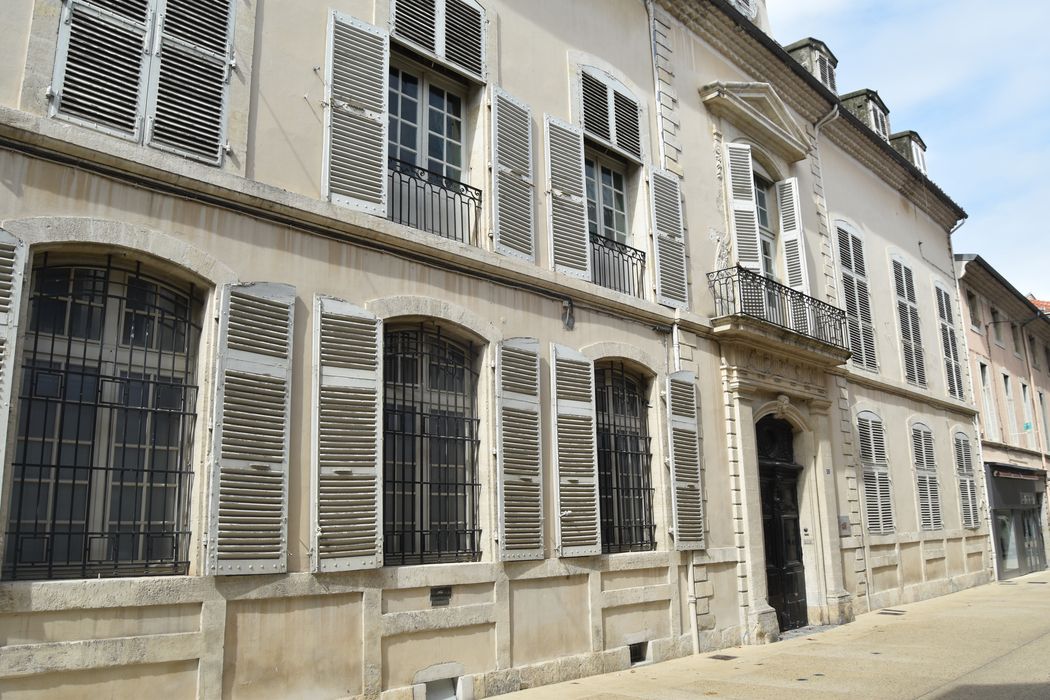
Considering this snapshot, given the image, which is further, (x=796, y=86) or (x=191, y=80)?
(x=796, y=86)

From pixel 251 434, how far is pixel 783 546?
7.73 m

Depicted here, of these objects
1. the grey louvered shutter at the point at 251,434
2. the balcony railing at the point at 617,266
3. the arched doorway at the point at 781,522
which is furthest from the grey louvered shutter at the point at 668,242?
the grey louvered shutter at the point at 251,434

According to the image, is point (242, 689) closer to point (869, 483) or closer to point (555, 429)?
point (555, 429)

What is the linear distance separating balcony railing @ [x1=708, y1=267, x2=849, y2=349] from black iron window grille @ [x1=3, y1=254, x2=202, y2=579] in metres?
6.60

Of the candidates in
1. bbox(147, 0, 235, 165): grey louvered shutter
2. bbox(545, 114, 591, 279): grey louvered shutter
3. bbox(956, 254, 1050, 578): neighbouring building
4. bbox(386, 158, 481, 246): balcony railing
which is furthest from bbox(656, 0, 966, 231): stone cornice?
bbox(147, 0, 235, 165): grey louvered shutter

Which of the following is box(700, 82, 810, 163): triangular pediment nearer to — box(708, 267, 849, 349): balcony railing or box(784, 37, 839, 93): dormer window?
box(708, 267, 849, 349): balcony railing

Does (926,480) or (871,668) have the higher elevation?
(926,480)

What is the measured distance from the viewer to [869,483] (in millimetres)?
12938

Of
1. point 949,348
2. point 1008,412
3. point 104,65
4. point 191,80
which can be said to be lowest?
point 1008,412

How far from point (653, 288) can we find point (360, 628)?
5.05m

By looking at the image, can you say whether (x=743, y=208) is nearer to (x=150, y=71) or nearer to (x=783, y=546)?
(x=783, y=546)

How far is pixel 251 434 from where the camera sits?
5.51m

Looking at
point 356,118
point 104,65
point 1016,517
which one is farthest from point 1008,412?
point 104,65

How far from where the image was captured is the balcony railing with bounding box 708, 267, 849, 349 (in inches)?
403
